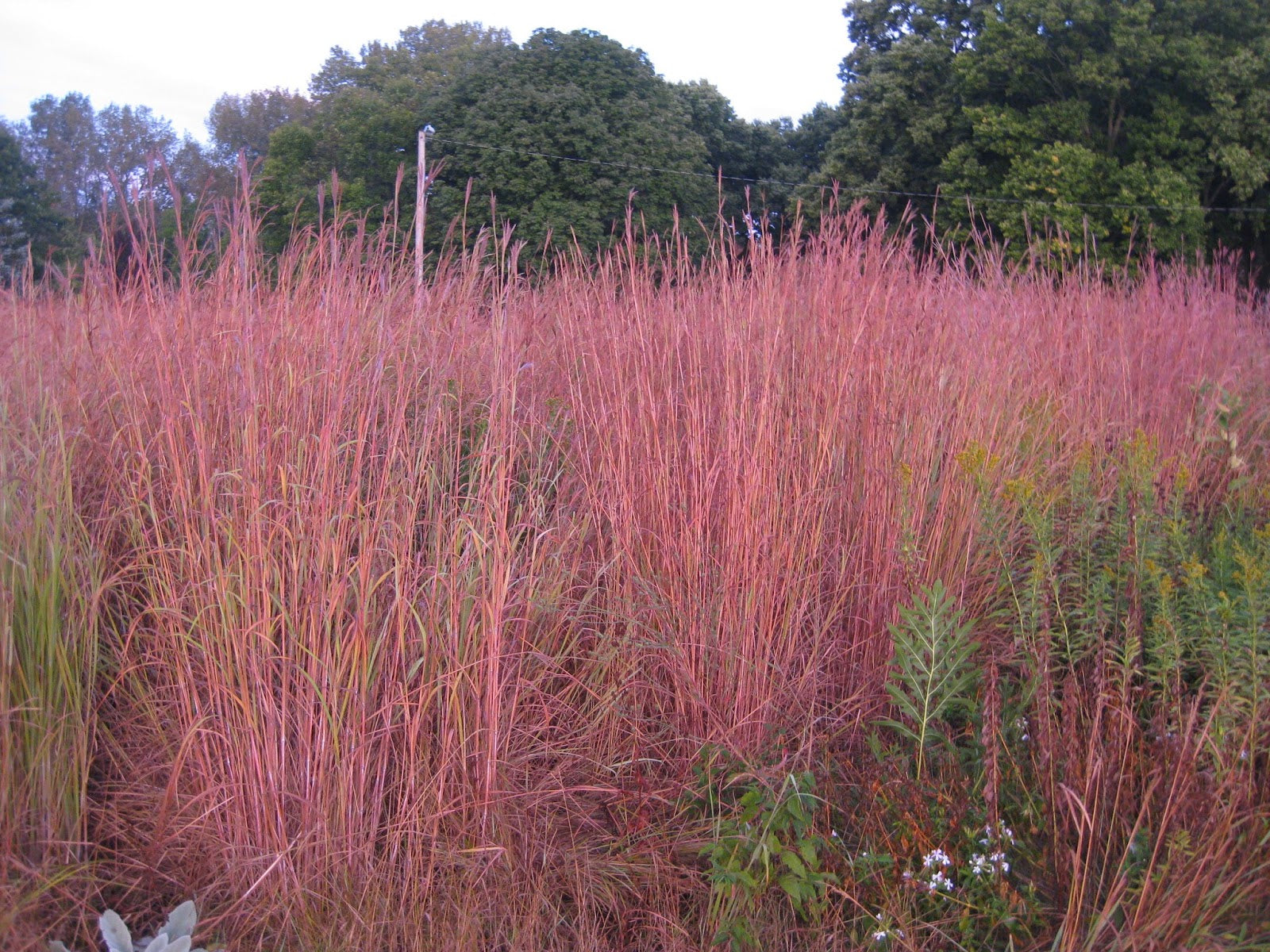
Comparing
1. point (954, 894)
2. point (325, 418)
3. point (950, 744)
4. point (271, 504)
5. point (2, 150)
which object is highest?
point (2, 150)

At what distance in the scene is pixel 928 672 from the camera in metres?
2.39

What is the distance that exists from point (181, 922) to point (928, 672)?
5.97ft

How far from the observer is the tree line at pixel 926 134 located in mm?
19125

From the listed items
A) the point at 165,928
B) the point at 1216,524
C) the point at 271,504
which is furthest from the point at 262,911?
the point at 1216,524

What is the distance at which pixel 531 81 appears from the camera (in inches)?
998

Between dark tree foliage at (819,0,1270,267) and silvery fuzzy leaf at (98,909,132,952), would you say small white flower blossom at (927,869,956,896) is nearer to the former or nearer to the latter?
silvery fuzzy leaf at (98,909,132,952)

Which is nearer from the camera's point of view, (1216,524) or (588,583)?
(588,583)

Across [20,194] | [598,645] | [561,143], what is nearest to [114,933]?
[598,645]

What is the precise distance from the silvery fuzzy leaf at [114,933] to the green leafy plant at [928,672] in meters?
1.76

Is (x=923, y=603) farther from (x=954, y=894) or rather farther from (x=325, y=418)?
(x=325, y=418)

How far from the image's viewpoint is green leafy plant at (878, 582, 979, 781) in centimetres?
230

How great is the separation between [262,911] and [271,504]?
3.14 feet

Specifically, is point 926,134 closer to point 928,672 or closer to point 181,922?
point 928,672

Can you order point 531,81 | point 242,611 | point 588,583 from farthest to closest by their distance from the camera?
→ point 531,81, point 588,583, point 242,611
